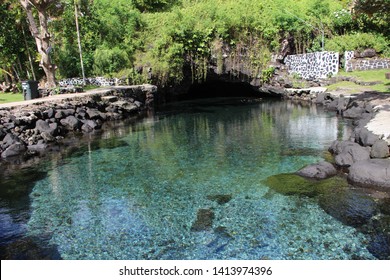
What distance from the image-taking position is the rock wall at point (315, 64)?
31.9 metres

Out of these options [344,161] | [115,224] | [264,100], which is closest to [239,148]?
[344,161]

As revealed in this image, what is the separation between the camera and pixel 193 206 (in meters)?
10.1

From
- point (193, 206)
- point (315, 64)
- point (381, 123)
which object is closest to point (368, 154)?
point (381, 123)

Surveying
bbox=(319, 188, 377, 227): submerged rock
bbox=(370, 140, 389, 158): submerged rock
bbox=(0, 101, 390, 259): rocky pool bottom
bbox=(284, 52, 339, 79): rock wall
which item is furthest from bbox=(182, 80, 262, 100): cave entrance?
bbox=(319, 188, 377, 227): submerged rock

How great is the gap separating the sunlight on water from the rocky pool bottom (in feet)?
0.11

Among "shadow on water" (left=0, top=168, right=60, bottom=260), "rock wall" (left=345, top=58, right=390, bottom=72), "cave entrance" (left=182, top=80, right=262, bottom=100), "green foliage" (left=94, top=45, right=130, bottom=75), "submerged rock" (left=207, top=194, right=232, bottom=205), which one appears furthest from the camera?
"cave entrance" (left=182, top=80, right=262, bottom=100)

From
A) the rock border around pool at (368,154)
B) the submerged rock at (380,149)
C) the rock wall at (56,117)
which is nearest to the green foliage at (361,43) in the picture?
the rock border around pool at (368,154)

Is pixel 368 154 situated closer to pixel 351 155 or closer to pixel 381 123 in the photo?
pixel 351 155

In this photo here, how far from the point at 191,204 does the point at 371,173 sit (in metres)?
5.50

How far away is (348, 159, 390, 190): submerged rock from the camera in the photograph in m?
10.4

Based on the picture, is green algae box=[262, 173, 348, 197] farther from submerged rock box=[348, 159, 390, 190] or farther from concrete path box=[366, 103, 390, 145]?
concrete path box=[366, 103, 390, 145]

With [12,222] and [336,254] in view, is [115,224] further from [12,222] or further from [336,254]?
[336,254]

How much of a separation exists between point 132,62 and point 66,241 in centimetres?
2628

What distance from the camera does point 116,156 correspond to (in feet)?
53.1
